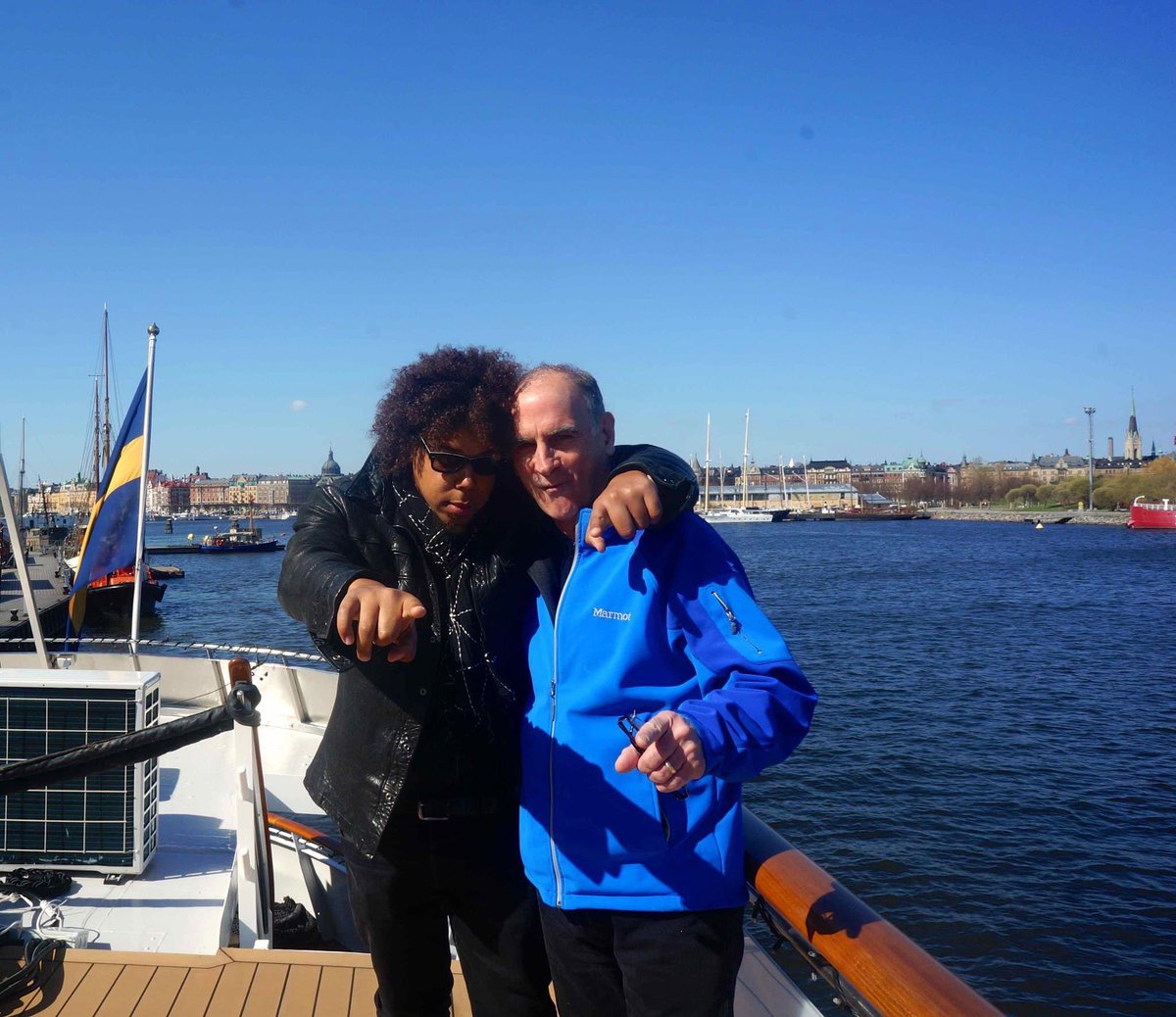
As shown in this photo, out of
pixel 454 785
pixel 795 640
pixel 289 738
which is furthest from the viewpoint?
pixel 795 640

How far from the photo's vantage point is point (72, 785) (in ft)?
12.4

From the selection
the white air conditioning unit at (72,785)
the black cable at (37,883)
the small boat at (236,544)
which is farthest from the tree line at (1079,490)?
the black cable at (37,883)

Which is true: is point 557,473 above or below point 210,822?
above

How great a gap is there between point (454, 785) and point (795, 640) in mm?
23601

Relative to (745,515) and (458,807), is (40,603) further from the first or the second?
(745,515)

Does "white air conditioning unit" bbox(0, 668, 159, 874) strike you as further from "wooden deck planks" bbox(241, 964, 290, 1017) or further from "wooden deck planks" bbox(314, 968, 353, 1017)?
"wooden deck planks" bbox(314, 968, 353, 1017)

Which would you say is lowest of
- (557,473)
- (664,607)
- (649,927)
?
(649,927)

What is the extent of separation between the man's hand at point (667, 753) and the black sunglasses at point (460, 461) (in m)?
0.71

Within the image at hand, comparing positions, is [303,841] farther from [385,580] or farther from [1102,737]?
[1102,737]

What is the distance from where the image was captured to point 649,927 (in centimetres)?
165

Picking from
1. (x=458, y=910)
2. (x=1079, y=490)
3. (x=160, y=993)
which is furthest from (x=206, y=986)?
(x=1079, y=490)

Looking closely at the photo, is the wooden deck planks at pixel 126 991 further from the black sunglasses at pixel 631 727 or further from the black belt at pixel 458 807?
the black sunglasses at pixel 631 727

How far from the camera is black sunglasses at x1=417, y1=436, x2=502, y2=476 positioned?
193 cm

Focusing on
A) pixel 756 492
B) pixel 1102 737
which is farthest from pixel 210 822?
pixel 756 492
